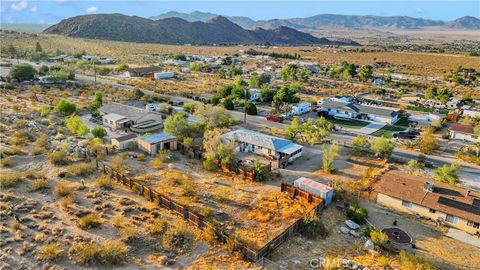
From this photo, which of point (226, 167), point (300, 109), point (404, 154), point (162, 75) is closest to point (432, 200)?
point (404, 154)

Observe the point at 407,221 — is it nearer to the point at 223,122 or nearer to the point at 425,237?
the point at 425,237

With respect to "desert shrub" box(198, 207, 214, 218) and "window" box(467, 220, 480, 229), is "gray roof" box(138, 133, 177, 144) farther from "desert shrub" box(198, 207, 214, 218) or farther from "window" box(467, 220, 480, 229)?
"window" box(467, 220, 480, 229)

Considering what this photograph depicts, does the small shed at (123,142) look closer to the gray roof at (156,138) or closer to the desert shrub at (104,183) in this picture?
the gray roof at (156,138)

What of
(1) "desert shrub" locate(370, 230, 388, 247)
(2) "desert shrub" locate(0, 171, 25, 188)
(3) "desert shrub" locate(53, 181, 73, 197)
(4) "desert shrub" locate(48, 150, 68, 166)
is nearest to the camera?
(1) "desert shrub" locate(370, 230, 388, 247)

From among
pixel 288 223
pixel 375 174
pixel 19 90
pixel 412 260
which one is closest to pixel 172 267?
pixel 288 223

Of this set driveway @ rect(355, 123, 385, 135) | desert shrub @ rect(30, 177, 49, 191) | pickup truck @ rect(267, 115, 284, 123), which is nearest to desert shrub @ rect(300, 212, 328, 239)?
desert shrub @ rect(30, 177, 49, 191)
